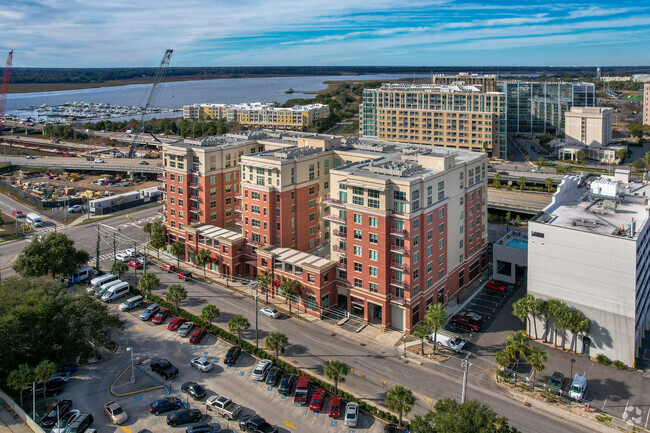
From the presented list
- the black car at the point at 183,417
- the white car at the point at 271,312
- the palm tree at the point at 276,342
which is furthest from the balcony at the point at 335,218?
the black car at the point at 183,417

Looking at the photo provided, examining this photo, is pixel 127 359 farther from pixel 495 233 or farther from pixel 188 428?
pixel 495 233

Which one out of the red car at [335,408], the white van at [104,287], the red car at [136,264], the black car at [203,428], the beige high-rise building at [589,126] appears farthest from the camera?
the beige high-rise building at [589,126]

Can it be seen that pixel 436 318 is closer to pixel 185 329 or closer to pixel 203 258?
pixel 185 329

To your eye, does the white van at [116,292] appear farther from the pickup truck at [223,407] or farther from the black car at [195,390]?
the pickup truck at [223,407]

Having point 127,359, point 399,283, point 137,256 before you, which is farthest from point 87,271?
point 399,283

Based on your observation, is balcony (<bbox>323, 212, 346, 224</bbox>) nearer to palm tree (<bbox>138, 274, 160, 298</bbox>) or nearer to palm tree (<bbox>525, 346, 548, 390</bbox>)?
palm tree (<bbox>138, 274, 160, 298</bbox>)

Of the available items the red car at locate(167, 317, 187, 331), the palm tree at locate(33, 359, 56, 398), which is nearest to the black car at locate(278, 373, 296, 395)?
the red car at locate(167, 317, 187, 331)
